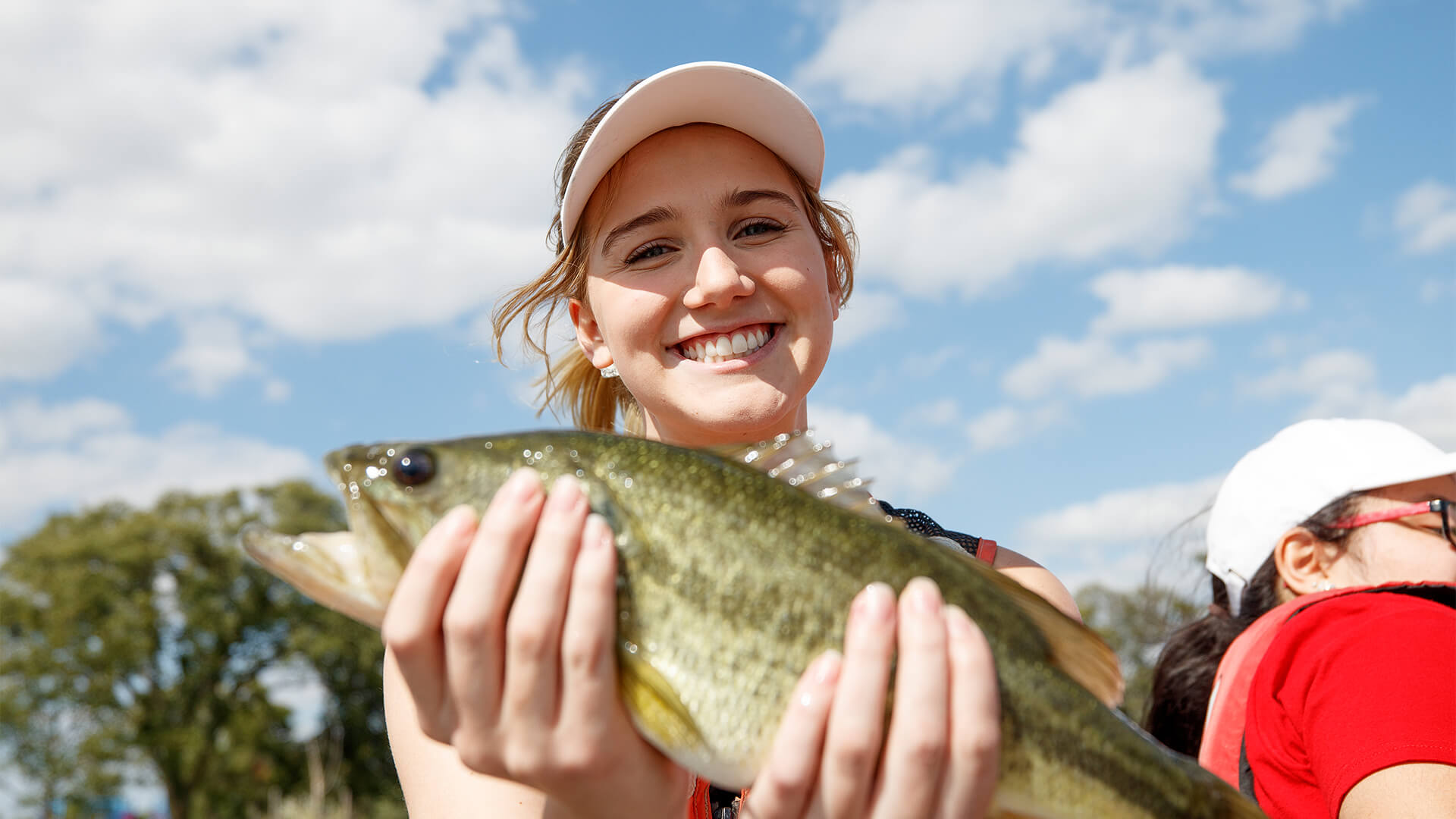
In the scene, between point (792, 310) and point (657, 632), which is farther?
point (792, 310)

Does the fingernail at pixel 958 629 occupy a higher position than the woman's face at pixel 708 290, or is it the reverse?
the woman's face at pixel 708 290

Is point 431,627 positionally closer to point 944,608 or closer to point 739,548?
point 739,548

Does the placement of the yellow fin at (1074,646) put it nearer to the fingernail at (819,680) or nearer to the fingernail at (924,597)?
the fingernail at (924,597)

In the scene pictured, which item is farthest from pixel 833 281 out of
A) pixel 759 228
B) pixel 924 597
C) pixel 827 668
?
pixel 827 668

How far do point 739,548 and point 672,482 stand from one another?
0.67 feet

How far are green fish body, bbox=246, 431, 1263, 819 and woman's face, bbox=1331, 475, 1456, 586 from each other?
9.22 ft

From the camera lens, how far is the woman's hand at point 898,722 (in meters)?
2.15

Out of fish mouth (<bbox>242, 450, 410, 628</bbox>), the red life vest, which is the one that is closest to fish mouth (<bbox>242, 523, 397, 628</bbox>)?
fish mouth (<bbox>242, 450, 410, 628</bbox>)

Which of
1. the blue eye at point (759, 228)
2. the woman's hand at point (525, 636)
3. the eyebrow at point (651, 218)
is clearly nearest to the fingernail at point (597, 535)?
the woman's hand at point (525, 636)

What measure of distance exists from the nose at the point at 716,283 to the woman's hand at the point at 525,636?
1.64 metres

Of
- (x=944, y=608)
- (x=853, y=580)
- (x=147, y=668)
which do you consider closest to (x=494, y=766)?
(x=853, y=580)

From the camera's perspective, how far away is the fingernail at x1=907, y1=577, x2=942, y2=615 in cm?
219

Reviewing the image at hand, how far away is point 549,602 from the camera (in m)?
2.18

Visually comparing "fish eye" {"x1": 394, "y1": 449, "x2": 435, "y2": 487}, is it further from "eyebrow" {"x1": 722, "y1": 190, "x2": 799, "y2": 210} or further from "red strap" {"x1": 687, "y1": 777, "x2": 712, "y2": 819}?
"eyebrow" {"x1": 722, "y1": 190, "x2": 799, "y2": 210}
